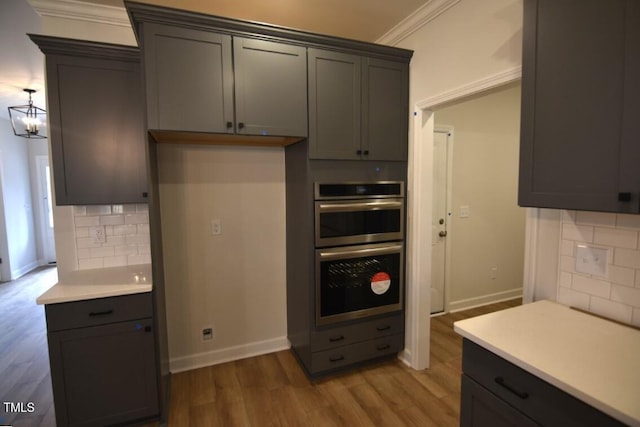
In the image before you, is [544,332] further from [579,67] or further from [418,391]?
[418,391]

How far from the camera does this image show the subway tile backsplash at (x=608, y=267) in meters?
1.29

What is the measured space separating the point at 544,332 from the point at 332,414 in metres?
1.47

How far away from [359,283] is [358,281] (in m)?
0.02

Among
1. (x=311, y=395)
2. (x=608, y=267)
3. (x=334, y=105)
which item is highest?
(x=334, y=105)

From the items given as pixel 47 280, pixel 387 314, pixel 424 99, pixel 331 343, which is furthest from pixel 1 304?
pixel 424 99

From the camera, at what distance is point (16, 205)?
5.38m

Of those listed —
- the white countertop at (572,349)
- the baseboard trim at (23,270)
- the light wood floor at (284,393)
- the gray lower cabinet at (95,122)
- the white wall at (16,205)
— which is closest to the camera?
the white countertop at (572,349)

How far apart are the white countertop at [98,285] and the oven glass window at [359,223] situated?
1210 mm

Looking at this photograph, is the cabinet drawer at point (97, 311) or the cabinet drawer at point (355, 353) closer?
the cabinet drawer at point (97, 311)

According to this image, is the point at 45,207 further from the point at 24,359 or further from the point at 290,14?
the point at 290,14

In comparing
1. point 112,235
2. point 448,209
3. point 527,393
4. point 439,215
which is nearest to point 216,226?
point 112,235

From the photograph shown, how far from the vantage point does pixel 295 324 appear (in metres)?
2.70

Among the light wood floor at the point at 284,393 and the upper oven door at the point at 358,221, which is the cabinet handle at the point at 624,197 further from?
the light wood floor at the point at 284,393

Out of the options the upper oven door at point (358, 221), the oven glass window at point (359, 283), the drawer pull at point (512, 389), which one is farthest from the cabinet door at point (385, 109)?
the drawer pull at point (512, 389)
